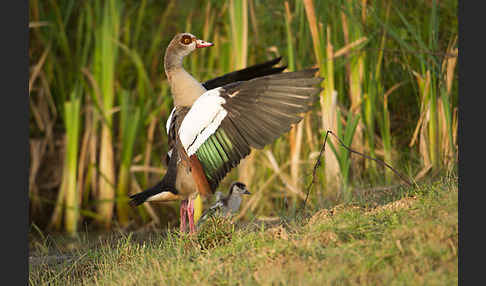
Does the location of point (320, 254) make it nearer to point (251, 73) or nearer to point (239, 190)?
point (251, 73)

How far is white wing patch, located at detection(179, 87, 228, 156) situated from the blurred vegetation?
5.18 feet

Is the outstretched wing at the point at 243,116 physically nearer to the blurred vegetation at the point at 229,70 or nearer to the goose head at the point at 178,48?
the goose head at the point at 178,48

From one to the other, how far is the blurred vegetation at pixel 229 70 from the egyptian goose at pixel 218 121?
4.64ft

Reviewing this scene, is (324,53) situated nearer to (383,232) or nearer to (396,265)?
(383,232)

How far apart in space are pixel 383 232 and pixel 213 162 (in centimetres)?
136

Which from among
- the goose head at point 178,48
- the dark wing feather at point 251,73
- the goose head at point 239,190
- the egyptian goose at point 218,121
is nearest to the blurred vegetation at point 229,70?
the goose head at point 239,190

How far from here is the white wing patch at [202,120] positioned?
13.5 ft

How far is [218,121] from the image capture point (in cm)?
413

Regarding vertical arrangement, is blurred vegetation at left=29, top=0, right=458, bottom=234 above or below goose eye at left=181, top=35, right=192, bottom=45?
below

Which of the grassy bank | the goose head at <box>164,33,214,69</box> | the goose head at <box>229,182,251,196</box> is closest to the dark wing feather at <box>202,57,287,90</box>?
the goose head at <box>164,33,214,69</box>

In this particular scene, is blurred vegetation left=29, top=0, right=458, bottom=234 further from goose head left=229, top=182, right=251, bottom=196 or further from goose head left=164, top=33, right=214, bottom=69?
goose head left=164, top=33, right=214, bottom=69

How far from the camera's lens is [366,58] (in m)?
6.34

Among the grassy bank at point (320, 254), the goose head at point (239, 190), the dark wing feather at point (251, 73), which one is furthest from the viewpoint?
the goose head at point (239, 190)

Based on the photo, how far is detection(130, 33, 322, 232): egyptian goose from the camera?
395 cm
